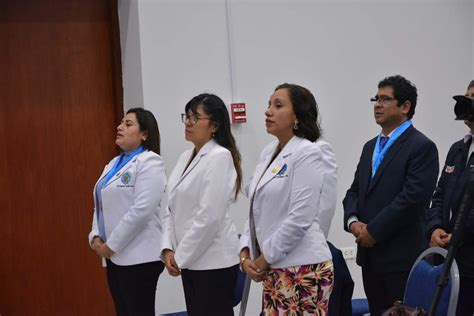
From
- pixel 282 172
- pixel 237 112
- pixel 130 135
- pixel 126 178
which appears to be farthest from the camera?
pixel 237 112

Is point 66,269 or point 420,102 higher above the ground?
point 420,102

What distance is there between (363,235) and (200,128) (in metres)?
0.89

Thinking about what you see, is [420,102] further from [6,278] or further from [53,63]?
[6,278]

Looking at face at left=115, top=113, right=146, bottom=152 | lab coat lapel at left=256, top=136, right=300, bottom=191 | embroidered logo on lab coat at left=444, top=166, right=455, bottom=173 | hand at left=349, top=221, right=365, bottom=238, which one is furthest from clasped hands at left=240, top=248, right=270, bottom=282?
face at left=115, top=113, right=146, bottom=152

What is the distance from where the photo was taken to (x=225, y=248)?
296 centimetres

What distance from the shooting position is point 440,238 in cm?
300

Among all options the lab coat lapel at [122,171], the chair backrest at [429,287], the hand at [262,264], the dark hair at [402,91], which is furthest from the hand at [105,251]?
the dark hair at [402,91]

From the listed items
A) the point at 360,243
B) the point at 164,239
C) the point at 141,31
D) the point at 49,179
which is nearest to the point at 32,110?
the point at 49,179

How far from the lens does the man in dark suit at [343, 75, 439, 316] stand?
310 cm

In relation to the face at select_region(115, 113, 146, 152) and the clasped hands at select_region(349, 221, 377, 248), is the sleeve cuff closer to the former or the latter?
the clasped hands at select_region(349, 221, 377, 248)

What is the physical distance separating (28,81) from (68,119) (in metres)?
0.36

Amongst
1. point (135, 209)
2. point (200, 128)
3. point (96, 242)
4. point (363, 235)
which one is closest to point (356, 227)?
point (363, 235)

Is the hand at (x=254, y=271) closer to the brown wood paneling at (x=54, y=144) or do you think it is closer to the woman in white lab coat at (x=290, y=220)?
the woman in white lab coat at (x=290, y=220)

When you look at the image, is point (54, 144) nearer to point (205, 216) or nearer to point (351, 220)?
point (205, 216)
